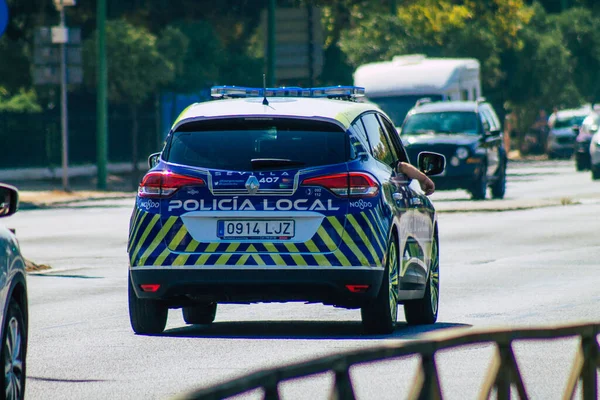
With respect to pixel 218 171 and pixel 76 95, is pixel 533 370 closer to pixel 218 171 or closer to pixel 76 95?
pixel 218 171

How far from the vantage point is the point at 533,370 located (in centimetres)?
944

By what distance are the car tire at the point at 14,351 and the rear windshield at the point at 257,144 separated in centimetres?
321

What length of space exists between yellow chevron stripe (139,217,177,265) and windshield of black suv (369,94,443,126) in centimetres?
2612

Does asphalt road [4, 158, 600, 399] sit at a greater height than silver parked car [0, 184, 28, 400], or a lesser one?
lesser

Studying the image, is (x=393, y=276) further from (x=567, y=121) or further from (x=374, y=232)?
(x=567, y=121)

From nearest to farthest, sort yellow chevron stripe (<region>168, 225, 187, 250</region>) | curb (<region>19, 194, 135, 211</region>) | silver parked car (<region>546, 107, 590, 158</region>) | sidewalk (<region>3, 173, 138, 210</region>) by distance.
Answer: yellow chevron stripe (<region>168, 225, 187, 250</region>), curb (<region>19, 194, 135, 211</region>), sidewalk (<region>3, 173, 138, 210</region>), silver parked car (<region>546, 107, 590, 158</region>)

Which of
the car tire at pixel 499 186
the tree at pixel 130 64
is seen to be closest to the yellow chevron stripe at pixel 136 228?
the car tire at pixel 499 186

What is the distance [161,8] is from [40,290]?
34007mm

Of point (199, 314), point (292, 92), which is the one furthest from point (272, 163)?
point (199, 314)

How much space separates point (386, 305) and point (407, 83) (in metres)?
26.7

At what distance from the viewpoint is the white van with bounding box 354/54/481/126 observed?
123 feet

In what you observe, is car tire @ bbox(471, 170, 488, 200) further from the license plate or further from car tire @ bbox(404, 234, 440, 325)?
the license plate

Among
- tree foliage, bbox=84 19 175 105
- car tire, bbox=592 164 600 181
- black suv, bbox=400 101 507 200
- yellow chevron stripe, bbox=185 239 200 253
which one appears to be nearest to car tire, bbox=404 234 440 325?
yellow chevron stripe, bbox=185 239 200 253

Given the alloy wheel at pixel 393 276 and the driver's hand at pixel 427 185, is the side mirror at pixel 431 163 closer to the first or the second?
the driver's hand at pixel 427 185
